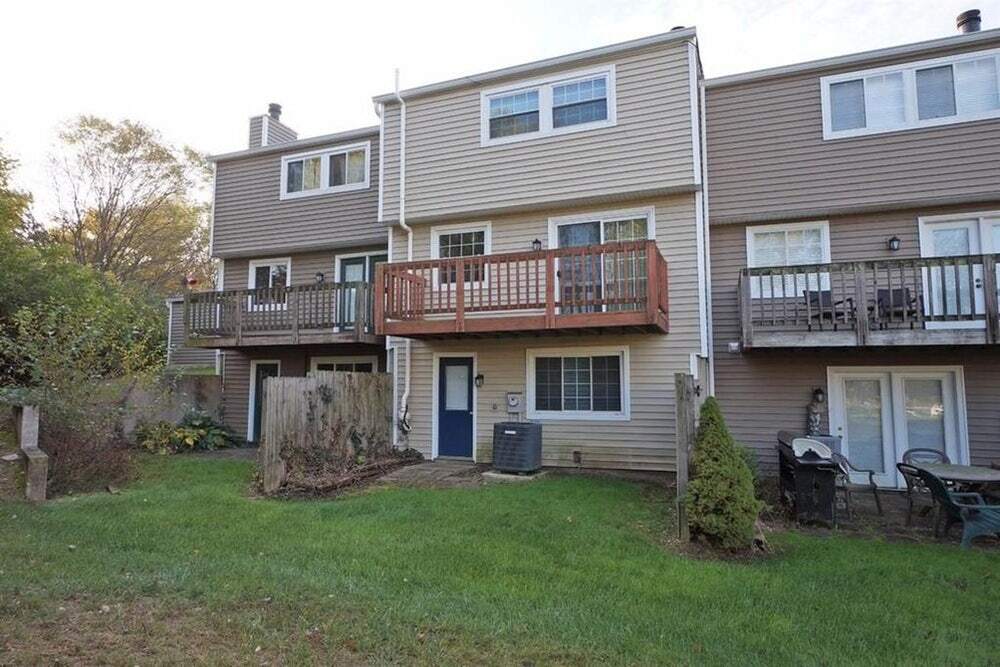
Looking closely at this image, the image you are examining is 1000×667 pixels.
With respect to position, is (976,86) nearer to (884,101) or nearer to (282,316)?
(884,101)

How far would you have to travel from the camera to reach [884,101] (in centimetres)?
924

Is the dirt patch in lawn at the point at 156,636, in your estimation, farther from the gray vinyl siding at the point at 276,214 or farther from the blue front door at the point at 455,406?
the gray vinyl siding at the point at 276,214

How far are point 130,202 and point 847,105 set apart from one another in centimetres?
2810

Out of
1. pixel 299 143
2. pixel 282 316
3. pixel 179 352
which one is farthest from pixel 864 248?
pixel 179 352

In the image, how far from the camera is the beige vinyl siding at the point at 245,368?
13.3 meters

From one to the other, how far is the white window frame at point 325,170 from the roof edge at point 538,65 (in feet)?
4.77

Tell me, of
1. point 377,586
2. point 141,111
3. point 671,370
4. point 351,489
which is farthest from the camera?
point 141,111

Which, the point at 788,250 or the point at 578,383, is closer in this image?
the point at 788,250

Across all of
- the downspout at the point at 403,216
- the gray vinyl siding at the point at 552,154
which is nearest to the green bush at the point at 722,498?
the gray vinyl siding at the point at 552,154

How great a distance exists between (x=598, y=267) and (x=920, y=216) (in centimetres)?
501

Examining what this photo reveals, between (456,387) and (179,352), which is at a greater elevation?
(179,352)

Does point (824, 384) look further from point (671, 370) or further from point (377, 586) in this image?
point (377, 586)

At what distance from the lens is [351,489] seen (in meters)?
8.41

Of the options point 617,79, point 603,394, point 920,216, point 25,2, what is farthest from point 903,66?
point 25,2
